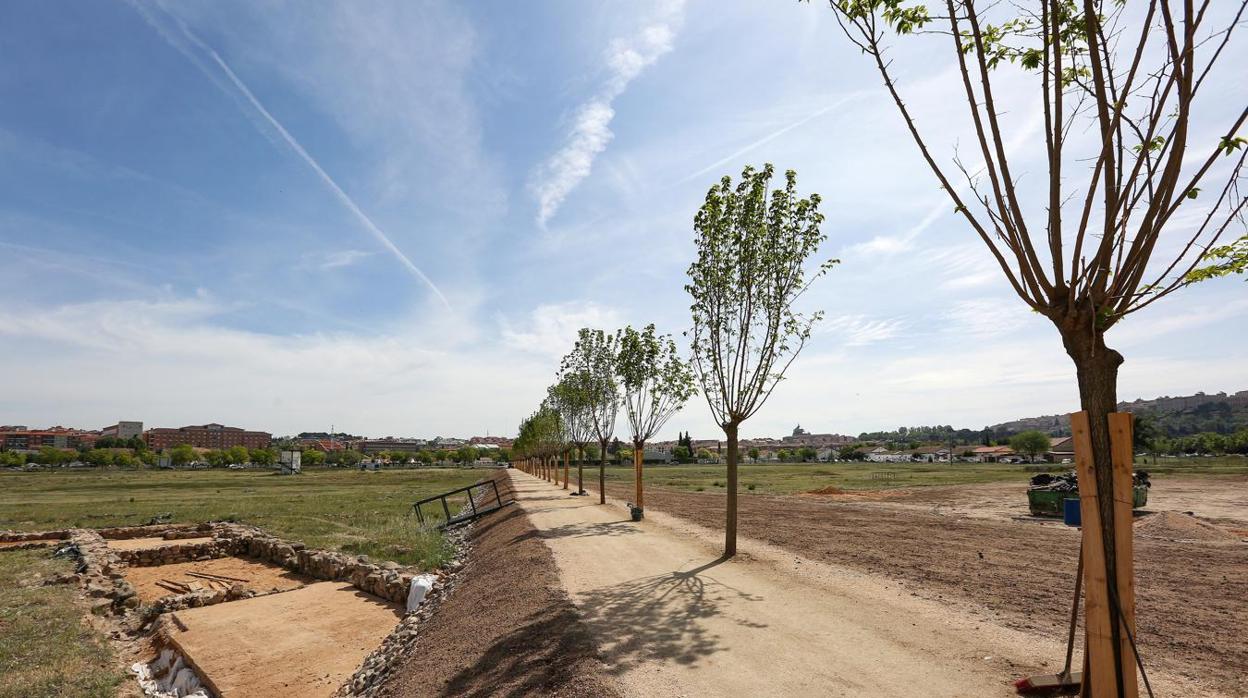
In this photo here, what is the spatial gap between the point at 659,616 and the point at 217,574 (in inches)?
725

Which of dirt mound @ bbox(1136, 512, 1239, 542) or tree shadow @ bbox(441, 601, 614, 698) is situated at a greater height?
tree shadow @ bbox(441, 601, 614, 698)

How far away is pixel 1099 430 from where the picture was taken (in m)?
4.89

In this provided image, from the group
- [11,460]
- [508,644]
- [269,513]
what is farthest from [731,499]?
[11,460]

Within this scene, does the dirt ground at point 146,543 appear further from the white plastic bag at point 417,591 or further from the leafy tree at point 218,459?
the leafy tree at point 218,459

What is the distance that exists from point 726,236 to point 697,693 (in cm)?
1064

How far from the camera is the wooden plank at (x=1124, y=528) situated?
463 centimetres

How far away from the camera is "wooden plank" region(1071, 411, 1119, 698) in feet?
15.2

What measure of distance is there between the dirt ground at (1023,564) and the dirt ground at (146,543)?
65.0 ft

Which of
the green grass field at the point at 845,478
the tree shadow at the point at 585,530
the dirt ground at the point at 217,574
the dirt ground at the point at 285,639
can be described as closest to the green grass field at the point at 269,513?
the dirt ground at the point at 217,574

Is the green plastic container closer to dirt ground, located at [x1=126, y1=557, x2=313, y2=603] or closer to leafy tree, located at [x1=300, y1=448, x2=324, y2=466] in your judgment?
dirt ground, located at [x1=126, y1=557, x2=313, y2=603]

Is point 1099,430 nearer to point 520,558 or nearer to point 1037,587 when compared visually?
point 1037,587

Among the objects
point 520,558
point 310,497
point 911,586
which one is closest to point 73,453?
point 310,497

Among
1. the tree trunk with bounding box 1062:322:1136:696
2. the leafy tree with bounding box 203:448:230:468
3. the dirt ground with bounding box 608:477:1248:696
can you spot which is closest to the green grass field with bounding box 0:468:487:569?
the dirt ground with bounding box 608:477:1248:696

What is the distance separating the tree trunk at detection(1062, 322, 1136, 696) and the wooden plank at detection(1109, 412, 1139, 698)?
17 mm
